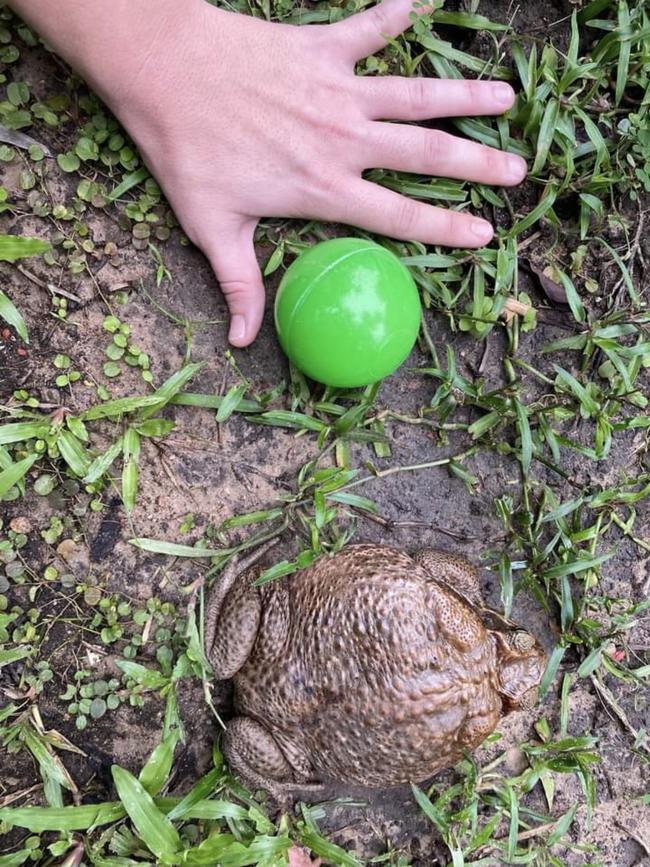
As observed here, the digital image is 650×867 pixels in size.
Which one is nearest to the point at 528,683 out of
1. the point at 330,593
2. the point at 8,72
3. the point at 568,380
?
the point at 330,593

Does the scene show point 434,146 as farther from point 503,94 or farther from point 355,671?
point 355,671

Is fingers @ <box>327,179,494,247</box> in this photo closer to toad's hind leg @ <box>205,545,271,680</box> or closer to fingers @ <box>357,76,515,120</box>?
fingers @ <box>357,76,515,120</box>

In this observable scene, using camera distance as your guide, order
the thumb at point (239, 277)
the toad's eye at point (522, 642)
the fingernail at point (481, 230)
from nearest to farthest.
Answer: the thumb at point (239, 277), the toad's eye at point (522, 642), the fingernail at point (481, 230)

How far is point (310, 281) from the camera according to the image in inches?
106

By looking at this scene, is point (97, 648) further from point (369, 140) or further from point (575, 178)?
point (575, 178)

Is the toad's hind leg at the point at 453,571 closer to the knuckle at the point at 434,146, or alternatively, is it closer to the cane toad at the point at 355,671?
the cane toad at the point at 355,671

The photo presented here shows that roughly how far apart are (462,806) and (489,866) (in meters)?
0.31

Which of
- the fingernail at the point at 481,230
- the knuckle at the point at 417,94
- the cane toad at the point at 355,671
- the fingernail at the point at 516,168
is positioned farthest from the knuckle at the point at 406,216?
Result: the cane toad at the point at 355,671

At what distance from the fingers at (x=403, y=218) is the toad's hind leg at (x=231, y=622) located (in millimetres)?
1524

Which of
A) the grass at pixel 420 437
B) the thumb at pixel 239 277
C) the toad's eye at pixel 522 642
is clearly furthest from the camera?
the toad's eye at pixel 522 642

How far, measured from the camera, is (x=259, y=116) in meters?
2.81

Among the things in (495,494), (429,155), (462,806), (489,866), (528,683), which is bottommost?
(489,866)

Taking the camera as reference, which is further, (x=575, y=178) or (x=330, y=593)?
(x=575, y=178)

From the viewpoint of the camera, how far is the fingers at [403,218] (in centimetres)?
297
